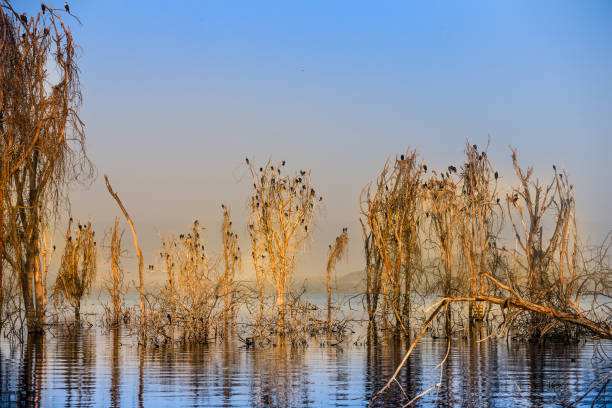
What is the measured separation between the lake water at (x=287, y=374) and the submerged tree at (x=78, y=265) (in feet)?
41.3

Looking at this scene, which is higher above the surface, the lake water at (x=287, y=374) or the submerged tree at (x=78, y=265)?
the submerged tree at (x=78, y=265)

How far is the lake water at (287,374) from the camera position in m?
11.4

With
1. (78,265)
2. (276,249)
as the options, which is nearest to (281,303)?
(276,249)

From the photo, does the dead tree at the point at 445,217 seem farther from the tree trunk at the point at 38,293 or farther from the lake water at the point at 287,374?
the tree trunk at the point at 38,293

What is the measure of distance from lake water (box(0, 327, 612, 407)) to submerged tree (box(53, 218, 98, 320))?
12582mm

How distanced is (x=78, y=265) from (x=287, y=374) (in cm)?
2339

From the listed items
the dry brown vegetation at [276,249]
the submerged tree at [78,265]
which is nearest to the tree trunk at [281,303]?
the dry brown vegetation at [276,249]

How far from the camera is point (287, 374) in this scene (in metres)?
14.6

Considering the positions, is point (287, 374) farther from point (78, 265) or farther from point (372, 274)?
point (78, 265)

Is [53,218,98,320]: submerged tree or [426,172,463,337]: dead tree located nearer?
[426,172,463,337]: dead tree

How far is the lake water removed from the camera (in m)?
11.4

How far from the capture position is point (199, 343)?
862 inches

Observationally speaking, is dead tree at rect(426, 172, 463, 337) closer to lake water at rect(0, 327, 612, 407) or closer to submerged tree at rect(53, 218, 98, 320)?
lake water at rect(0, 327, 612, 407)

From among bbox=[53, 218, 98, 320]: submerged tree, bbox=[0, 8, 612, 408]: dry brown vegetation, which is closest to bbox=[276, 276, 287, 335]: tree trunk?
bbox=[0, 8, 612, 408]: dry brown vegetation
